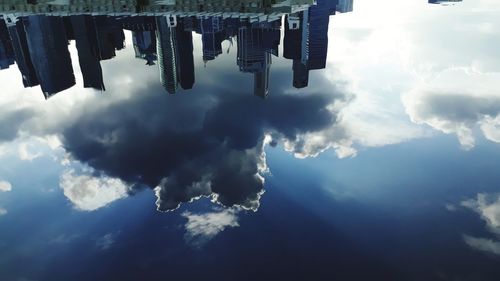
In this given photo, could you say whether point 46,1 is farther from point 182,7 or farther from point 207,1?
point 207,1

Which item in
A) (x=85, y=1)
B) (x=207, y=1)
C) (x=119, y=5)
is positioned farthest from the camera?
(x=85, y=1)

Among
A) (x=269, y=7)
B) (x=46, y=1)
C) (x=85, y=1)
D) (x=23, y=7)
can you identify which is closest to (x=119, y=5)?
(x=85, y=1)

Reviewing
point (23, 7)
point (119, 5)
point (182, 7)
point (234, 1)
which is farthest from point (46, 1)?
point (234, 1)

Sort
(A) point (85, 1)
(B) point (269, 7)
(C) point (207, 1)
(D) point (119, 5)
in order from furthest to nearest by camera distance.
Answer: (A) point (85, 1)
(D) point (119, 5)
(C) point (207, 1)
(B) point (269, 7)

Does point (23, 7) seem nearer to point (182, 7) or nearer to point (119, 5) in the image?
point (119, 5)

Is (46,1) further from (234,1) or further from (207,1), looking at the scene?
(234,1)

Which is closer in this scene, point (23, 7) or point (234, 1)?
point (234, 1)

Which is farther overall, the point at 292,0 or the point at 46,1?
the point at 46,1

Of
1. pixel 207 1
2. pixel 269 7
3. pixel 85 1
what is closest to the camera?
pixel 269 7
